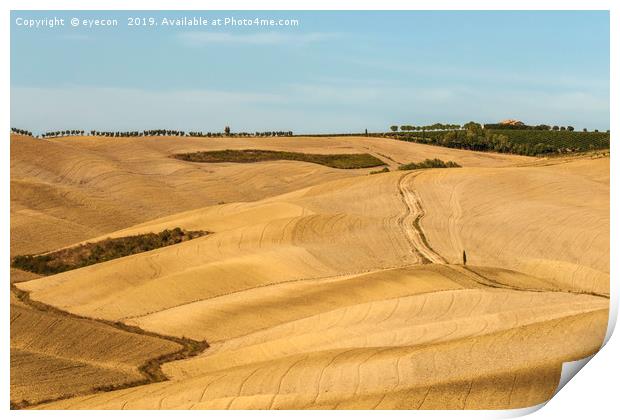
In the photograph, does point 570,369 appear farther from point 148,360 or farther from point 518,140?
point 518,140

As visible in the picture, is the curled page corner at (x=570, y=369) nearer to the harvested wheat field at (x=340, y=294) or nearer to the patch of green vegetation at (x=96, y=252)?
the harvested wheat field at (x=340, y=294)

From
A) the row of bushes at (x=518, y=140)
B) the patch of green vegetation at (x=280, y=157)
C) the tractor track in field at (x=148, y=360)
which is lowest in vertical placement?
the tractor track in field at (x=148, y=360)

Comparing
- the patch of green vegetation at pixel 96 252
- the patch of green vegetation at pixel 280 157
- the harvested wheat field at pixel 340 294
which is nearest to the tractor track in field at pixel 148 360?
the harvested wheat field at pixel 340 294

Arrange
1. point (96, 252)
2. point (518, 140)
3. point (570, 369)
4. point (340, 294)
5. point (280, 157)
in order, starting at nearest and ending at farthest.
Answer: point (570, 369) < point (340, 294) < point (96, 252) < point (280, 157) < point (518, 140)

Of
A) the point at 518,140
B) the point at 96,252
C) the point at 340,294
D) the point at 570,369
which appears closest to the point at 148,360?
the point at 340,294

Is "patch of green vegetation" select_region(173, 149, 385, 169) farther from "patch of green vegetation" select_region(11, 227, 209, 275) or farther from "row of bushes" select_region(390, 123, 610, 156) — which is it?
"patch of green vegetation" select_region(11, 227, 209, 275)

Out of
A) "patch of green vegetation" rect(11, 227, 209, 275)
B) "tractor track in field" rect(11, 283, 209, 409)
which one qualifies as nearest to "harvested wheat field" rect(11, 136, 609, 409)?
"tractor track in field" rect(11, 283, 209, 409)

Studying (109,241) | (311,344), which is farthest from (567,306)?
(109,241)

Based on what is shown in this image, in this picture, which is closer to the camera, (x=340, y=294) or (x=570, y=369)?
(x=570, y=369)
